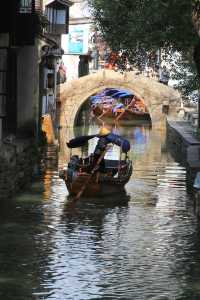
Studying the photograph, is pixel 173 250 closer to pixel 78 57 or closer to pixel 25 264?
pixel 25 264

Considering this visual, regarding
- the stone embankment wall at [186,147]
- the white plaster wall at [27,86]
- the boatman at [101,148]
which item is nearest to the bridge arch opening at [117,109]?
the stone embankment wall at [186,147]

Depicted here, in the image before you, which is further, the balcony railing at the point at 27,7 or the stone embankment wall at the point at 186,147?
the balcony railing at the point at 27,7

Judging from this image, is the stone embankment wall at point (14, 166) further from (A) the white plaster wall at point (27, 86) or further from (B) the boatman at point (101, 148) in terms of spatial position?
(A) the white plaster wall at point (27, 86)

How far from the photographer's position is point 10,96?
23.7m

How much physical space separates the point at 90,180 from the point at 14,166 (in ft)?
7.11

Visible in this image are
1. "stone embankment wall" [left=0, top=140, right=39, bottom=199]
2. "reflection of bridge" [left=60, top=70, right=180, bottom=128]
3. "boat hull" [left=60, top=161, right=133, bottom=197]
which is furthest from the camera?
"reflection of bridge" [left=60, top=70, right=180, bottom=128]

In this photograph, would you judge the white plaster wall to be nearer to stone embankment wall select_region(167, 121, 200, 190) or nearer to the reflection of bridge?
stone embankment wall select_region(167, 121, 200, 190)

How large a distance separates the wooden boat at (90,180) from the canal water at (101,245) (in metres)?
0.34

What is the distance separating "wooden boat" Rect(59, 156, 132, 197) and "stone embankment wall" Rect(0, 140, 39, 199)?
4.43 feet

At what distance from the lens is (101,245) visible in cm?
1533

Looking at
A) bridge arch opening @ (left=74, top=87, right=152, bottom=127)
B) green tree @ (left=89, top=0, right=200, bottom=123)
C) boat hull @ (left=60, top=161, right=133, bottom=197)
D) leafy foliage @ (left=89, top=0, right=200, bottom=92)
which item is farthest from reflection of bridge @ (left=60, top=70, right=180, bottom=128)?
boat hull @ (left=60, top=161, right=133, bottom=197)

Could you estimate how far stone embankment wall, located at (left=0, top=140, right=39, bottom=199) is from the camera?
66.4ft

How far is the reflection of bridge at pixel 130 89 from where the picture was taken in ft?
175

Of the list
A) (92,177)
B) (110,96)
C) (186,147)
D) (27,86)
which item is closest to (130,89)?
(110,96)
